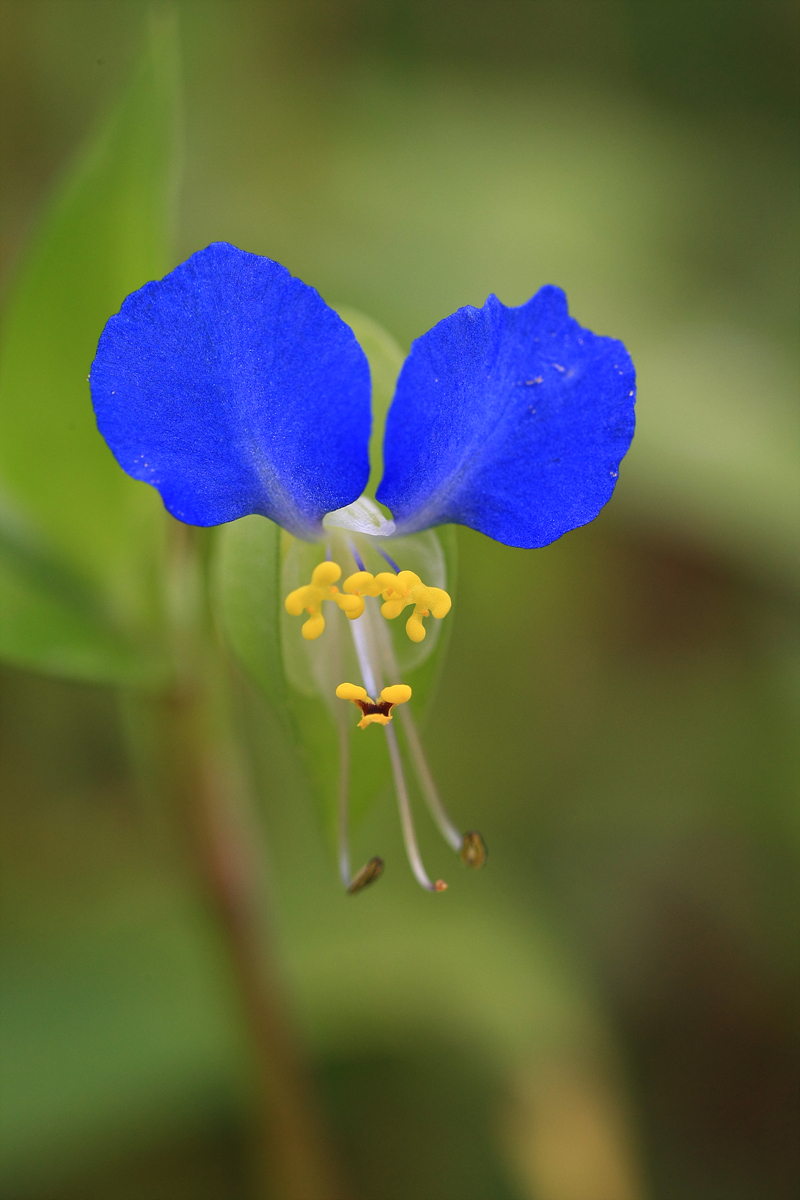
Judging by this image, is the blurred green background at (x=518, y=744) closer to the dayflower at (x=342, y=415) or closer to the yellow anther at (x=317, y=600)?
the yellow anther at (x=317, y=600)

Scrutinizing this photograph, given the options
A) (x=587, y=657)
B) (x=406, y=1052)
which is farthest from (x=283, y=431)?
(x=587, y=657)

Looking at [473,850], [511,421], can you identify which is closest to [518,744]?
[473,850]

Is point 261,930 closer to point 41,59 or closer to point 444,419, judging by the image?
point 444,419

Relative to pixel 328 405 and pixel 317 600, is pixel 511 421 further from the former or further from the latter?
pixel 317 600

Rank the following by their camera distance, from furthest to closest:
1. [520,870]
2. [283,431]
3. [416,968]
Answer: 1. [520,870]
2. [416,968]
3. [283,431]

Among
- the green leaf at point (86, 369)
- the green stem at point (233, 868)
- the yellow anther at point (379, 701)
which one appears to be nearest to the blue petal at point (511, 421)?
the yellow anther at point (379, 701)

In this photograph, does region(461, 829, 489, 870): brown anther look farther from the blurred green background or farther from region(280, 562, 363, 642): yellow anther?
the blurred green background
